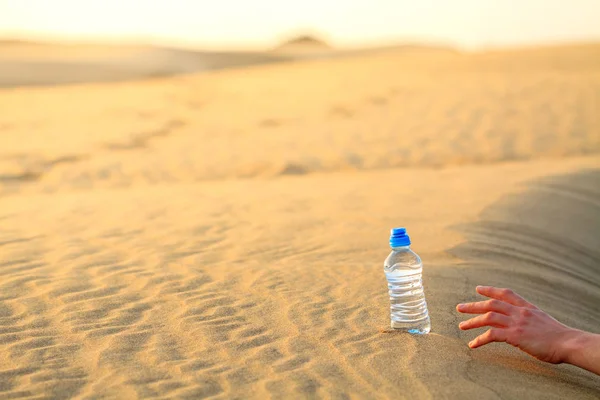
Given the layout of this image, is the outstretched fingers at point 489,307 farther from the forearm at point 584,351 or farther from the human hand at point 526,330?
the forearm at point 584,351

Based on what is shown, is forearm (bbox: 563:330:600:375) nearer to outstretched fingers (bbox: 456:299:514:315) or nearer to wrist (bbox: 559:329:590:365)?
wrist (bbox: 559:329:590:365)

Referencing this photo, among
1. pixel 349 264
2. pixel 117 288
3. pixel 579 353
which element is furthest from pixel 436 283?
pixel 117 288

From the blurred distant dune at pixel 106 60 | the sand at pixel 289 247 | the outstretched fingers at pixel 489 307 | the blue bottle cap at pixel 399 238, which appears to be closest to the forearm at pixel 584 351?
the sand at pixel 289 247

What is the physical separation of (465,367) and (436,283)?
1441mm

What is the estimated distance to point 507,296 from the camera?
366cm

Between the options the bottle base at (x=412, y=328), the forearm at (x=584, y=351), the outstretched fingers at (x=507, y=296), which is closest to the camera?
the forearm at (x=584, y=351)

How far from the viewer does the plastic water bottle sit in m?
4.16

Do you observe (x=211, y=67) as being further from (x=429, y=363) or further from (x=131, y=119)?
(x=429, y=363)

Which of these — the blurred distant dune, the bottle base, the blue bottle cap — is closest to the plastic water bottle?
the bottle base

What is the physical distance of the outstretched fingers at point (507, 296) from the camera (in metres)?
3.63

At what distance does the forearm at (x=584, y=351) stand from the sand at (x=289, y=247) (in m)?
0.17

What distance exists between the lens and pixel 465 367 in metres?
3.68

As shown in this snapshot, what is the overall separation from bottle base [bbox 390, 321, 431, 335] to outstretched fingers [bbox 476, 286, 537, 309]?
540 mm

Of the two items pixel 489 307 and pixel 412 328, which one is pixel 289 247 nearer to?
pixel 412 328
